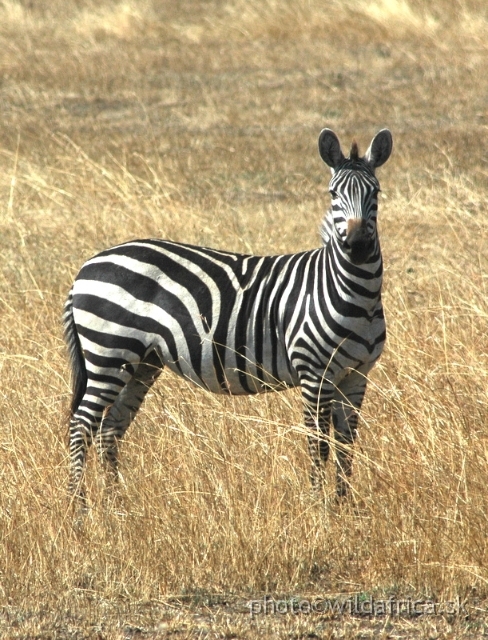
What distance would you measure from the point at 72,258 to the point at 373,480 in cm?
494

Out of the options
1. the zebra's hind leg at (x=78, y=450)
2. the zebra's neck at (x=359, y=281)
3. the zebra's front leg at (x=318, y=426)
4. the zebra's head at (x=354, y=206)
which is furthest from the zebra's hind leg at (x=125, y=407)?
the zebra's head at (x=354, y=206)

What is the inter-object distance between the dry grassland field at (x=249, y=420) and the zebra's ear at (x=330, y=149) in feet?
4.20

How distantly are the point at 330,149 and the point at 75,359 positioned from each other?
1821 millimetres

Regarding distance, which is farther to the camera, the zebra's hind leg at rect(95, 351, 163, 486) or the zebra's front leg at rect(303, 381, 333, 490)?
the zebra's hind leg at rect(95, 351, 163, 486)

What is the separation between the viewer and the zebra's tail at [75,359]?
5.54m

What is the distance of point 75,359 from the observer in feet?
18.2

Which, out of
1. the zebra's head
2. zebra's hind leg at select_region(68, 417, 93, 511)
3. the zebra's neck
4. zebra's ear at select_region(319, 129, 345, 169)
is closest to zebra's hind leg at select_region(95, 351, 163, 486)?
zebra's hind leg at select_region(68, 417, 93, 511)

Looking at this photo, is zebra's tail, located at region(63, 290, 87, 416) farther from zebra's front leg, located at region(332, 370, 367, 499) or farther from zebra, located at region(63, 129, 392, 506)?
zebra's front leg, located at region(332, 370, 367, 499)

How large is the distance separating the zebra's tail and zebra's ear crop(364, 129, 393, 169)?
181 centimetres

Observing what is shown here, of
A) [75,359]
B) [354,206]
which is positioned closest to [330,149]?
[354,206]

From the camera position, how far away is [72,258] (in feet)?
29.9

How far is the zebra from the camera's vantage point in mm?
5008

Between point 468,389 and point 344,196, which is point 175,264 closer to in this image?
point 344,196

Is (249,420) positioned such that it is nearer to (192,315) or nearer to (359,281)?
(192,315)
